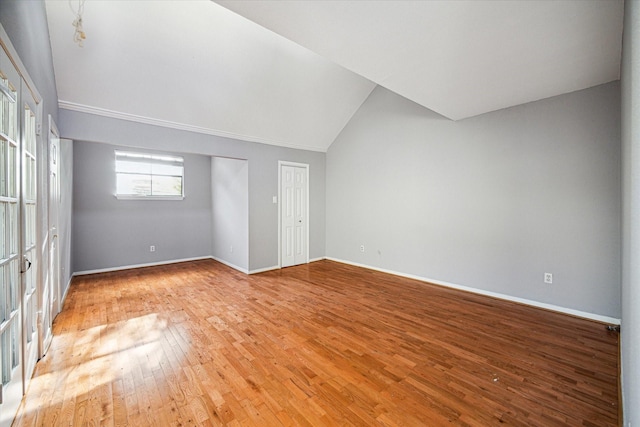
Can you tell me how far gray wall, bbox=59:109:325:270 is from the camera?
→ 3.43 m

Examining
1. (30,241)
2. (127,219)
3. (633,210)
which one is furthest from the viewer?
(127,219)

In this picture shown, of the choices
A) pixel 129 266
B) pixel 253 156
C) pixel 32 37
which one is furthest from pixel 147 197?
pixel 32 37

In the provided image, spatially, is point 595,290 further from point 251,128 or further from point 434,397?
point 251,128

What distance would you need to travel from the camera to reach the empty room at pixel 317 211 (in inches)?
67.9

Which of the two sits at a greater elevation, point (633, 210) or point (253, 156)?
point (253, 156)

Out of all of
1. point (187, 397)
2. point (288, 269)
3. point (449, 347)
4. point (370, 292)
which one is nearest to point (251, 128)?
point (288, 269)

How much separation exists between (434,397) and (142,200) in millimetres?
5888

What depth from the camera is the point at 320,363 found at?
2.20 metres

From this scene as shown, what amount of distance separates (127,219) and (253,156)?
285 cm

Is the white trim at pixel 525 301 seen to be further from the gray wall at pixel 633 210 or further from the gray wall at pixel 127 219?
the gray wall at pixel 127 219

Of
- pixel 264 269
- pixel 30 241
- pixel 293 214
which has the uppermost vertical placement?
pixel 293 214

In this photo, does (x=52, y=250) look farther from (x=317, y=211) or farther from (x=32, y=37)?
(x=317, y=211)

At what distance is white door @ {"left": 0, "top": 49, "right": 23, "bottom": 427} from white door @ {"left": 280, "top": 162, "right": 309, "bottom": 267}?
12.8 feet

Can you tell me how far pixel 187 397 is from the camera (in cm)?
181
